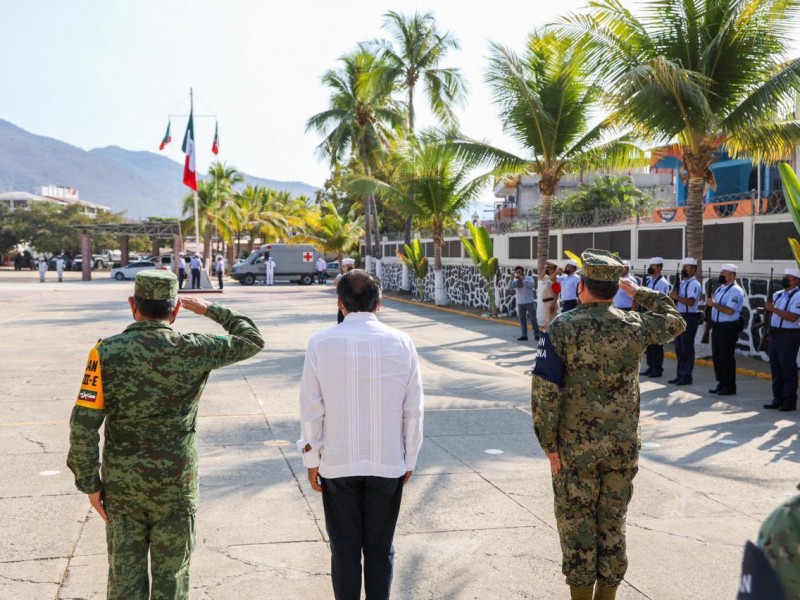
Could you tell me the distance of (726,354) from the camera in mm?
10641

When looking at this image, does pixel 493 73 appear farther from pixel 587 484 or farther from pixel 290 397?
pixel 587 484

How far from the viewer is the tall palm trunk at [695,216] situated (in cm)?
1380

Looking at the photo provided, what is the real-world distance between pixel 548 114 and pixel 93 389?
16342mm

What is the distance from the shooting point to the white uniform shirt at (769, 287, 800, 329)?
9617 mm

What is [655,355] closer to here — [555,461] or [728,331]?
[728,331]

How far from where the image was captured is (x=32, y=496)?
19.7ft

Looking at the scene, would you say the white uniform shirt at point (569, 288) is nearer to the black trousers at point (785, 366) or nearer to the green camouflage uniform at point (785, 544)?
the black trousers at point (785, 366)

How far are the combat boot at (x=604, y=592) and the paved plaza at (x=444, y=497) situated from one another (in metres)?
0.62

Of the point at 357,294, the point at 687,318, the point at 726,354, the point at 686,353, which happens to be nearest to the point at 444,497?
the point at 357,294

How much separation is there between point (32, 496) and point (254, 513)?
1772mm

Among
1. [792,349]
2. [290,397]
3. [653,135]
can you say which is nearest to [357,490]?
[290,397]

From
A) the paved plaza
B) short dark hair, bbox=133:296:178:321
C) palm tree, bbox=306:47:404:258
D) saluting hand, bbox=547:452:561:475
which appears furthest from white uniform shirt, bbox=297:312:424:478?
palm tree, bbox=306:47:404:258

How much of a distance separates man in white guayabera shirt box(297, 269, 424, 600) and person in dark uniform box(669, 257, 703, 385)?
8678mm

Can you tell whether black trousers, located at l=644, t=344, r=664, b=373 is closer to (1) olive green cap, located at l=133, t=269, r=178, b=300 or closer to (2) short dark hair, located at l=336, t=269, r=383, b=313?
(2) short dark hair, located at l=336, t=269, r=383, b=313
